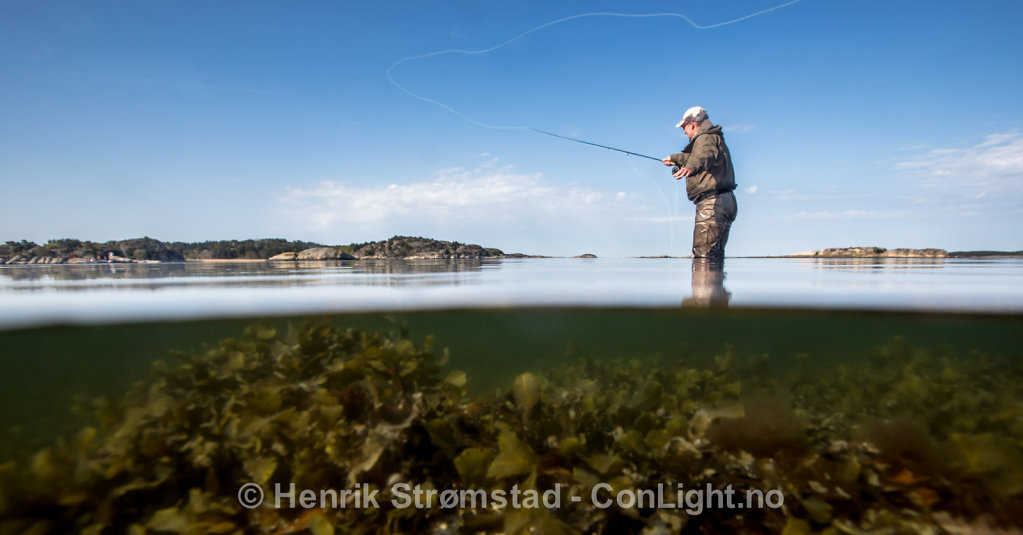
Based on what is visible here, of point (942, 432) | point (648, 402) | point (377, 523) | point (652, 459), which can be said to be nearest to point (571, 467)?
point (652, 459)

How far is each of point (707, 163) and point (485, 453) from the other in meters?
6.07

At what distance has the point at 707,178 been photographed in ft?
21.4

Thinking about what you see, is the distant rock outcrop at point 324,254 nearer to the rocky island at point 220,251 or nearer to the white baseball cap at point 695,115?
the rocky island at point 220,251

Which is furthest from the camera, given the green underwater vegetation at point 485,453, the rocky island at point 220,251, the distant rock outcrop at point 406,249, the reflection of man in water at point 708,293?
the distant rock outcrop at point 406,249

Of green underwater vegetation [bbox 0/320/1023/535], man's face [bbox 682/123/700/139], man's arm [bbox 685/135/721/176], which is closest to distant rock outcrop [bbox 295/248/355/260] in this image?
man's face [bbox 682/123/700/139]

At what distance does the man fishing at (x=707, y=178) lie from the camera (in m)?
6.26

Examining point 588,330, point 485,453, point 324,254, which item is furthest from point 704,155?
point 324,254

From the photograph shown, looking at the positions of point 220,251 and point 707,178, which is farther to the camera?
point 220,251

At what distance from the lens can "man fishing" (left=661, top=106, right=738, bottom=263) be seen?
20.5 feet

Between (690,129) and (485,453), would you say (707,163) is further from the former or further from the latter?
(485,453)

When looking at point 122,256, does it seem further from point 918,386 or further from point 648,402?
point 918,386

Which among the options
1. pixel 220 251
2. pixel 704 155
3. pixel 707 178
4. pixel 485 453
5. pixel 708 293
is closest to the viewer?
pixel 485 453

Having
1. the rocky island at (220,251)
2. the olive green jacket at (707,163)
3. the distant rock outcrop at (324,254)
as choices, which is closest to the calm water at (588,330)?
the olive green jacket at (707,163)

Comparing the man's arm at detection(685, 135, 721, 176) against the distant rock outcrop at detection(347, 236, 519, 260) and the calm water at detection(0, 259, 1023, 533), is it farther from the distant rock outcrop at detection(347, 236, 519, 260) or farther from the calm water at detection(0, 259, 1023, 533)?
the distant rock outcrop at detection(347, 236, 519, 260)
